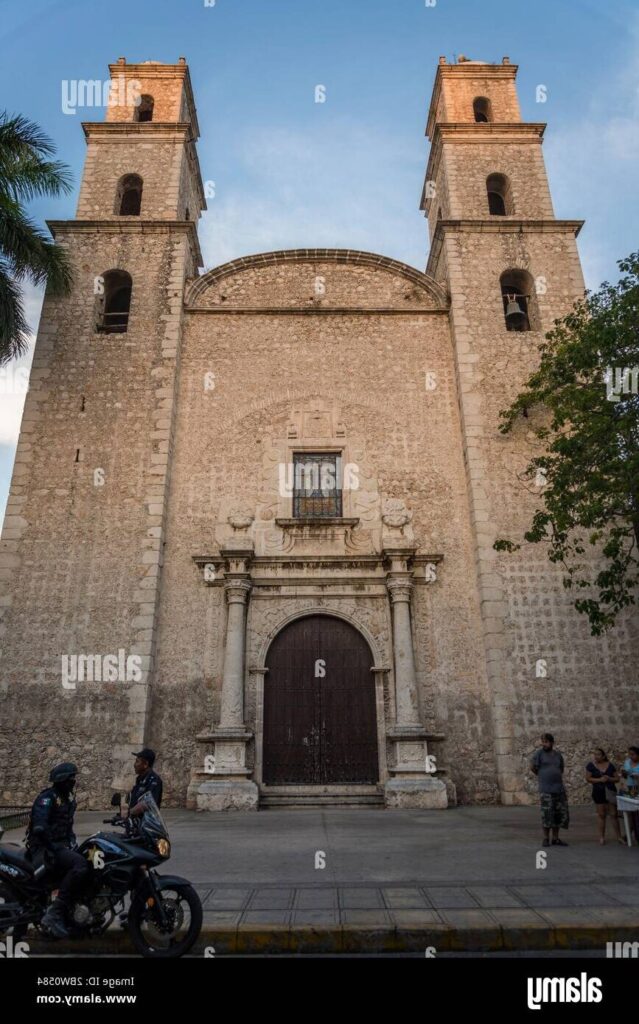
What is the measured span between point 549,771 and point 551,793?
290 mm

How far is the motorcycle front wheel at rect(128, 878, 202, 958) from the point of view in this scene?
12.9ft

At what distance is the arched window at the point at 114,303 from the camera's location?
48.2ft

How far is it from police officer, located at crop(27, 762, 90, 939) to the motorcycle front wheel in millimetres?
418

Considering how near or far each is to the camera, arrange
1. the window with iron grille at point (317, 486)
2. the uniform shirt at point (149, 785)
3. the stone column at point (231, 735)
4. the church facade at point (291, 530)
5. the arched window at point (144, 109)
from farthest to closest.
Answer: the arched window at point (144, 109) → the window with iron grille at point (317, 486) → the church facade at point (291, 530) → the stone column at point (231, 735) → the uniform shirt at point (149, 785)

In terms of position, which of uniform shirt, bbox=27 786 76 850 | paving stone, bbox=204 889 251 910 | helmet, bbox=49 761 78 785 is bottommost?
paving stone, bbox=204 889 251 910

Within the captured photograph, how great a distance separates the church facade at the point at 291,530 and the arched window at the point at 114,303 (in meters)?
0.07

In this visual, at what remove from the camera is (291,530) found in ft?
42.0

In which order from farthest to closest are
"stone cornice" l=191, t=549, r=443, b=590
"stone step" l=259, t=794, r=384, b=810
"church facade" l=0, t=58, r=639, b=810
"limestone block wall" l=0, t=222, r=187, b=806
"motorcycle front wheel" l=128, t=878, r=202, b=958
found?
"stone cornice" l=191, t=549, r=443, b=590 → "church facade" l=0, t=58, r=639, b=810 → "limestone block wall" l=0, t=222, r=187, b=806 → "stone step" l=259, t=794, r=384, b=810 → "motorcycle front wheel" l=128, t=878, r=202, b=958

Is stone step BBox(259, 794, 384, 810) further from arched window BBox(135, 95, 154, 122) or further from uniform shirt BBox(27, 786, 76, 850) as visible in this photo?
arched window BBox(135, 95, 154, 122)

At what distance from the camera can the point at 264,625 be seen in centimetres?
1220

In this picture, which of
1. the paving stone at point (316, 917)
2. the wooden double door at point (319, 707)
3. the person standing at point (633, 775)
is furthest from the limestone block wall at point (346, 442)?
the paving stone at point (316, 917)

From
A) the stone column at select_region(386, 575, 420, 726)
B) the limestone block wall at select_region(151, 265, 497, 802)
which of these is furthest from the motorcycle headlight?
the stone column at select_region(386, 575, 420, 726)

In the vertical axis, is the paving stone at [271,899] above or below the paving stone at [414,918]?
above

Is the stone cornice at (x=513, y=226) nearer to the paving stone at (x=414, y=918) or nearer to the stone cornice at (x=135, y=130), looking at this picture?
the stone cornice at (x=135, y=130)
